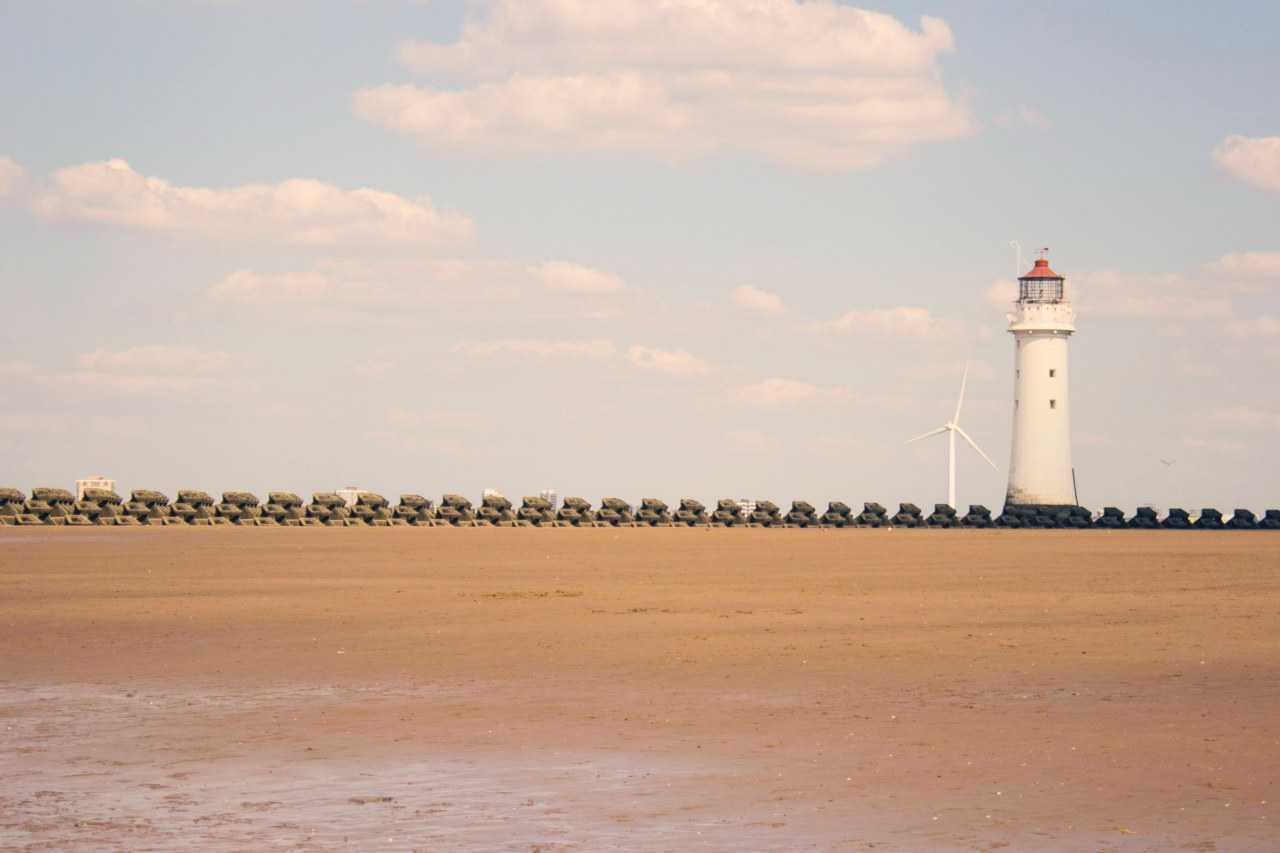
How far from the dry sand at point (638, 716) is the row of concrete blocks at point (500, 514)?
107ft

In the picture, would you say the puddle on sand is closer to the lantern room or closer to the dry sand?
the dry sand

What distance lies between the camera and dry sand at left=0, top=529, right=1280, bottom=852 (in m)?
10.0

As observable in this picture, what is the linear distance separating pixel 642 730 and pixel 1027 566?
22.9 m

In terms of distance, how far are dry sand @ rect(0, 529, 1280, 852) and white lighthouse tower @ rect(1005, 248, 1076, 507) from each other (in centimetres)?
6161

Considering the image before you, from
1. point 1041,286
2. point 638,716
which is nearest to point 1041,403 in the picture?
point 1041,286

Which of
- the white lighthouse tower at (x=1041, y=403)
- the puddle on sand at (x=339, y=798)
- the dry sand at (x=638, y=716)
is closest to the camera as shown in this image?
the puddle on sand at (x=339, y=798)

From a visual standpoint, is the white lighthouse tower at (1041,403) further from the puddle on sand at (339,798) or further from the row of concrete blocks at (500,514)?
the puddle on sand at (339,798)

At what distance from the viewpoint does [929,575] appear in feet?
103

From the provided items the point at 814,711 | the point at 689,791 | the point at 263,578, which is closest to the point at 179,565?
the point at 263,578

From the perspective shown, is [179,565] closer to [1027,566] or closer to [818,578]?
[818,578]

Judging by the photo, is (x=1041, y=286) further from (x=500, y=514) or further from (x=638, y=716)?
(x=638, y=716)

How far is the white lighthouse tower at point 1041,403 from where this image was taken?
292ft

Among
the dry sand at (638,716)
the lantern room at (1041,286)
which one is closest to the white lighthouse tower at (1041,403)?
the lantern room at (1041,286)

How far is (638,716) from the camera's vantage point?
14047mm
